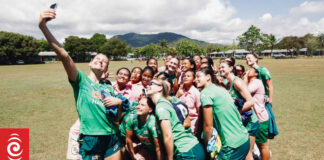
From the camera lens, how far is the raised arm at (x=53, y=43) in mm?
2176

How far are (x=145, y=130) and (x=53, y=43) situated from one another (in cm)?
192

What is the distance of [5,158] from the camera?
183 inches

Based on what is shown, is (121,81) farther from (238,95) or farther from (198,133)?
(238,95)

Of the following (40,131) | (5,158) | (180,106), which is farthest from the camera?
(40,131)

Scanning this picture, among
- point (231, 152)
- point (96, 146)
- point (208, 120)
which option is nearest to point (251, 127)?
point (231, 152)

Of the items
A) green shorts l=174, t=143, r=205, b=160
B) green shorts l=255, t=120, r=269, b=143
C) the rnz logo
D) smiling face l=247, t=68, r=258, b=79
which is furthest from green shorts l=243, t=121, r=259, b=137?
the rnz logo

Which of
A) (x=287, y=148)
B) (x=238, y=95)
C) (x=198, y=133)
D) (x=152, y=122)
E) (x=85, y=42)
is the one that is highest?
(x=85, y=42)

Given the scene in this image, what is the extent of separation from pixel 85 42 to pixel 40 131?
264 ft

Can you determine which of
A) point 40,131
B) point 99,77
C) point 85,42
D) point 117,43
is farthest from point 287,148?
point 117,43

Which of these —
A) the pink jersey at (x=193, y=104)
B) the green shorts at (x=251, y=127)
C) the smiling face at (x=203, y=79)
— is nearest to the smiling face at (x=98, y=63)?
the smiling face at (x=203, y=79)

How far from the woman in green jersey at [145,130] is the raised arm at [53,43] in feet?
4.09

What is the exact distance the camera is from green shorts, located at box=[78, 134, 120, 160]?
2695mm

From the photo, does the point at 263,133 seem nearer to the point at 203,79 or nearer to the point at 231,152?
the point at 231,152

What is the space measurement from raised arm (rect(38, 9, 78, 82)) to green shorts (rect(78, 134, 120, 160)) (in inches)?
36.9
